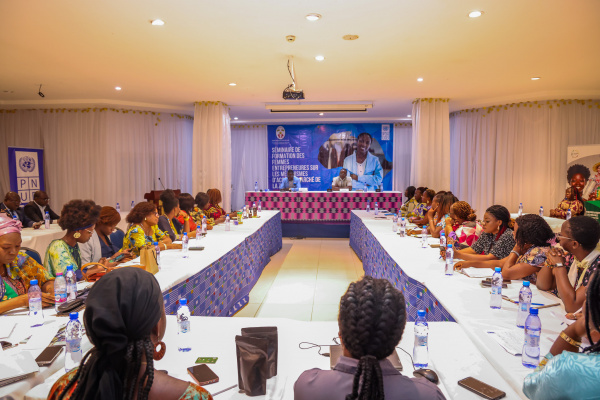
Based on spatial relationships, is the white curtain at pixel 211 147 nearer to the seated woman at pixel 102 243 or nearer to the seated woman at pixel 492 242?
the seated woman at pixel 102 243

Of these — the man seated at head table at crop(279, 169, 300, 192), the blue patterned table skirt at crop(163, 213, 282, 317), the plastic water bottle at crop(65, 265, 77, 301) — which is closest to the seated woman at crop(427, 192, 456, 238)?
the blue patterned table skirt at crop(163, 213, 282, 317)

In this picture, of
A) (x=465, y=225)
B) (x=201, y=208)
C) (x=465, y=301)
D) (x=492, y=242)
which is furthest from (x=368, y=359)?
(x=201, y=208)

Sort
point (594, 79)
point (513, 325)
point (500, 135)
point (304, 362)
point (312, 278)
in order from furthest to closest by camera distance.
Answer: point (500, 135)
point (594, 79)
point (312, 278)
point (513, 325)
point (304, 362)

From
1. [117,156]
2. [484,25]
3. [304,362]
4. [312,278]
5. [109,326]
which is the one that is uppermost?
[484,25]

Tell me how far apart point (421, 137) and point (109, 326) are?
7649mm

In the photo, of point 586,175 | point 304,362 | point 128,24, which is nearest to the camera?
point 304,362

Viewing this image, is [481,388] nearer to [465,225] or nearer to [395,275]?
[395,275]

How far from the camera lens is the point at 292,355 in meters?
1.80

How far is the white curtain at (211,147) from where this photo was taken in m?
8.21

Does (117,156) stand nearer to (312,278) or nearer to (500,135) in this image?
(312,278)

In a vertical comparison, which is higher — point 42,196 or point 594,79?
point 594,79

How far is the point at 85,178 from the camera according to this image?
8938 millimetres

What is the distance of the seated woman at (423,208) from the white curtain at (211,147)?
3966mm

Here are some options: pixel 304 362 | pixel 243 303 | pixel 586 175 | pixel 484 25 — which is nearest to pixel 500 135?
pixel 586 175
